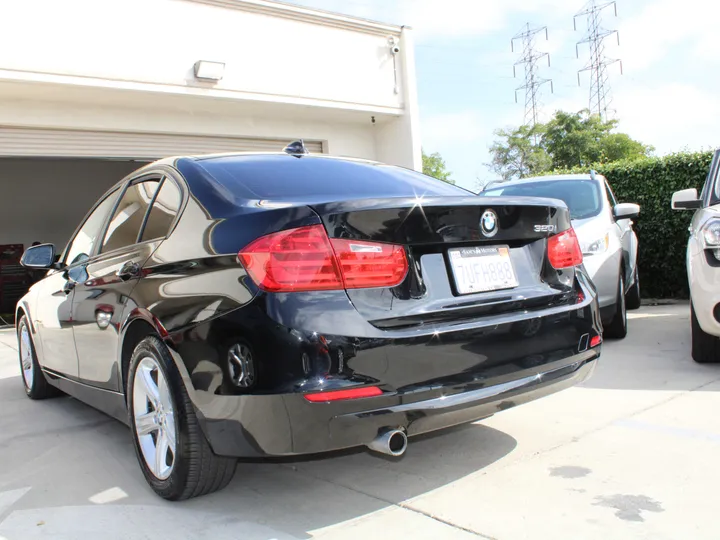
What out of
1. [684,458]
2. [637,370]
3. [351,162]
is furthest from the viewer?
[637,370]

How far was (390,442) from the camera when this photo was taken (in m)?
2.17

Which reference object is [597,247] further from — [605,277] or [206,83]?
[206,83]

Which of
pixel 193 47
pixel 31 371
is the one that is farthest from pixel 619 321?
pixel 193 47

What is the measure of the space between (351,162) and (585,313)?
1.38 meters

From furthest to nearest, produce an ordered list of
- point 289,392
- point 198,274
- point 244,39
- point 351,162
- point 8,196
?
point 8,196, point 244,39, point 351,162, point 198,274, point 289,392

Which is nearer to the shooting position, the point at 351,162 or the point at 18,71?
the point at 351,162

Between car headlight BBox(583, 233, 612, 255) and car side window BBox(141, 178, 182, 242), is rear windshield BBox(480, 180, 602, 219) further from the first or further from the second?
car side window BBox(141, 178, 182, 242)

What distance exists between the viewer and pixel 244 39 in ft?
36.2

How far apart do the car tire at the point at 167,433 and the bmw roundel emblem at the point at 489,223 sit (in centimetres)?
128

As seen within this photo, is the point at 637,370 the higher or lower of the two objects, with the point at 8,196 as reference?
lower

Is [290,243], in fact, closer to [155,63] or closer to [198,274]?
[198,274]

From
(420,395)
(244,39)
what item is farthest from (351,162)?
(244,39)

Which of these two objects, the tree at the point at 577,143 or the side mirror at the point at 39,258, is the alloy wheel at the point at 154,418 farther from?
the tree at the point at 577,143

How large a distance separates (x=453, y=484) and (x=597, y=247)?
3.42 metres
